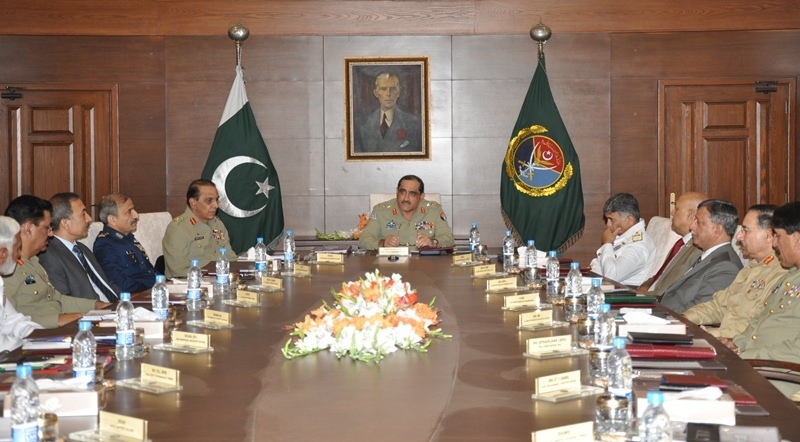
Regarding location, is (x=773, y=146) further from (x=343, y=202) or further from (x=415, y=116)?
(x=343, y=202)

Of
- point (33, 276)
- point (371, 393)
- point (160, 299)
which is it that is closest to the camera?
point (371, 393)

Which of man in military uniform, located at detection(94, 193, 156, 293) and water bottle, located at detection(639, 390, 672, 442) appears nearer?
water bottle, located at detection(639, 390, 672, 442)

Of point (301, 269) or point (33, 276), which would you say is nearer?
point (33, 276)

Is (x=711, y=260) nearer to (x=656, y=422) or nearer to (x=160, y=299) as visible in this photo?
(x=160, y=299)

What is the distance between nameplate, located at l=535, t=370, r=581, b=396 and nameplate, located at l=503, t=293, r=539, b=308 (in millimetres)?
1410

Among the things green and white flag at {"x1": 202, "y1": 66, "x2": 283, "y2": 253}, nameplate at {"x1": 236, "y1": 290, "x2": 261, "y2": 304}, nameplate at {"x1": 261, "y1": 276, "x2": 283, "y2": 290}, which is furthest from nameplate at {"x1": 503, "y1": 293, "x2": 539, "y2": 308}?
green and white flag at {"x1": 202, "y1": 66, "x2": 283, "y2": 253}

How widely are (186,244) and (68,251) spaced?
1341 millimetres

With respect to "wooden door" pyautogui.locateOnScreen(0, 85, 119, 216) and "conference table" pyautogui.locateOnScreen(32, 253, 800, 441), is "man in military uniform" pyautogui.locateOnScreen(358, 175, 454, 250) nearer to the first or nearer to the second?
"wooden door" pyautogui.locateOnScreen(0, 85, 119, 216)


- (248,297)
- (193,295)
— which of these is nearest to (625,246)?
(248,297)

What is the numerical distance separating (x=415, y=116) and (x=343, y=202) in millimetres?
1001

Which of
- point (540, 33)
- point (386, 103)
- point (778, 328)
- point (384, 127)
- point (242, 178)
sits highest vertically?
point (540, 33)

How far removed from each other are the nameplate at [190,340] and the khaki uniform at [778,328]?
2070mm

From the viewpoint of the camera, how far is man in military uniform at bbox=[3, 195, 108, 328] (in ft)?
14.3

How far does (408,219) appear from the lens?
719 cm
